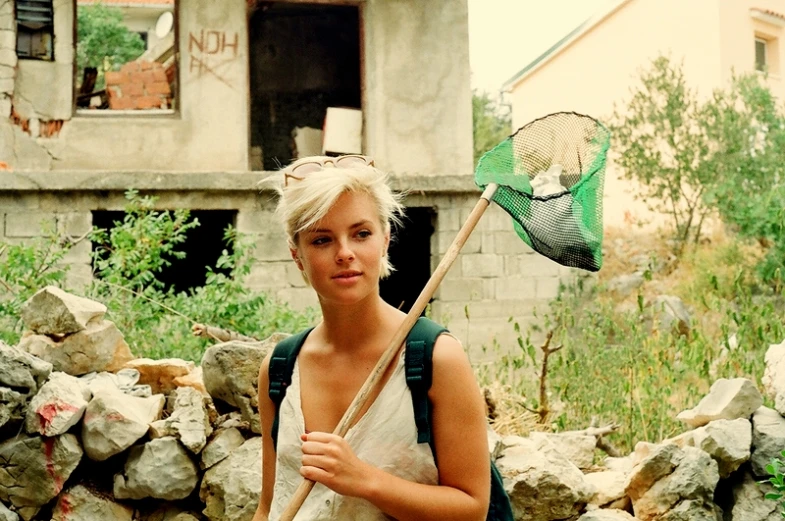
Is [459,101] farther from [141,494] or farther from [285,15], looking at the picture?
[141,494]

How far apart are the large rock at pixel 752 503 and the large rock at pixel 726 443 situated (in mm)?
105

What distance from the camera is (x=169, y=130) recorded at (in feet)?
35.7

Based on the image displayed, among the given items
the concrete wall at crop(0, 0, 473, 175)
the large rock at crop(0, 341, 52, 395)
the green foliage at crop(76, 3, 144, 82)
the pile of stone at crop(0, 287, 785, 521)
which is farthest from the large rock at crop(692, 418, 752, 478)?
the green foliage at crop(76, 3, 144, 82)

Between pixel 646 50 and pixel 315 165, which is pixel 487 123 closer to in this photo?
pixel 646 50

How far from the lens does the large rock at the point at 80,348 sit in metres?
4.94

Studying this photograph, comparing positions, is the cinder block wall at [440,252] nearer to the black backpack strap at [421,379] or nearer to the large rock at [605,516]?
the large rock at [605,516]

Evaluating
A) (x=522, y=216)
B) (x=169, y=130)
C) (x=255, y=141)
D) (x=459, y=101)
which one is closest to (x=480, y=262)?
(x=459, y=101)

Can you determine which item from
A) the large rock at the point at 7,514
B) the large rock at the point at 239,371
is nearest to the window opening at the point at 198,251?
the large rock at the point at 239,371

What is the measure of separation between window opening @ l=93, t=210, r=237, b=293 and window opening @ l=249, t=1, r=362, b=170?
1.97 metres

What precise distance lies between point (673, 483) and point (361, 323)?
2.69 meters

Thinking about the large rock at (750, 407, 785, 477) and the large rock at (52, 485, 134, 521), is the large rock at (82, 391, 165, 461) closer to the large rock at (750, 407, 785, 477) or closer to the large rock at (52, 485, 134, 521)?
the large rock at (52, 485, 134, 521)

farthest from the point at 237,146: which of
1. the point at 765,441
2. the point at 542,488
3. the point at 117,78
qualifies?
the point at 765,441

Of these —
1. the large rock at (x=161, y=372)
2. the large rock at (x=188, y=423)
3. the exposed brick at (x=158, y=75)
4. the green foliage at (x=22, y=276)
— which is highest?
the exposed brick at (x=158, y=75)

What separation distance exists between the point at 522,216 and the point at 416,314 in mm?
526
